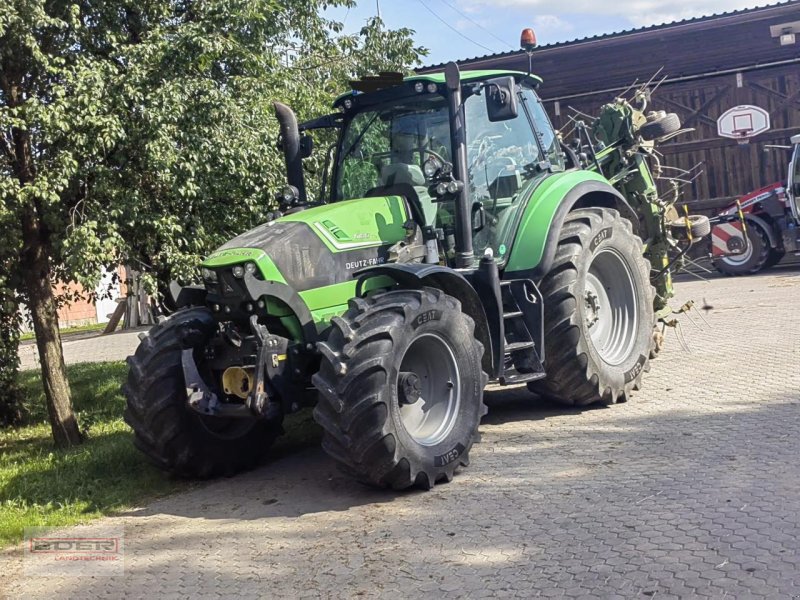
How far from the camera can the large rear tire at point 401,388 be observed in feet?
17.7

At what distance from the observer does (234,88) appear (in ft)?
28.2

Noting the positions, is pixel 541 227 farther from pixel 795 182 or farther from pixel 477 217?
pixel 795 182

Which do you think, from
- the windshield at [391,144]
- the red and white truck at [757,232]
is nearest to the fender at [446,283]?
the windshield at [391,144]

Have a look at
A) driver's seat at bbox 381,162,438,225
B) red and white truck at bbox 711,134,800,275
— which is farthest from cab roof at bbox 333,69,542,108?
red and white truck at bbox 711,134,800,275

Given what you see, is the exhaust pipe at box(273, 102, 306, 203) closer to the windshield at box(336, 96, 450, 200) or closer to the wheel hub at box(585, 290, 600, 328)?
the windshield at box(336, 96, 450, 200)

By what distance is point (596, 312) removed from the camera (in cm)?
791

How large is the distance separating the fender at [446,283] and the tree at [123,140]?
83.7 inches

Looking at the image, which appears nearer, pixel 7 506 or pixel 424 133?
pixel 7 506

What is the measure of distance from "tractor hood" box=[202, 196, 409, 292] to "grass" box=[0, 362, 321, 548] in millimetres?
1749

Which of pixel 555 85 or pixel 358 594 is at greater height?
pixel 555 85

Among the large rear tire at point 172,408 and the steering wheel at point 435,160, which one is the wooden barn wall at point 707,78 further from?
the large rear tire at point 172,408

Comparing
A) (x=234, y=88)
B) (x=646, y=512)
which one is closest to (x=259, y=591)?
(x=646, y=512)

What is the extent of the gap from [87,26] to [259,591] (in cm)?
545

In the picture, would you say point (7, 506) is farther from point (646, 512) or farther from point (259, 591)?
point (646, 512)
